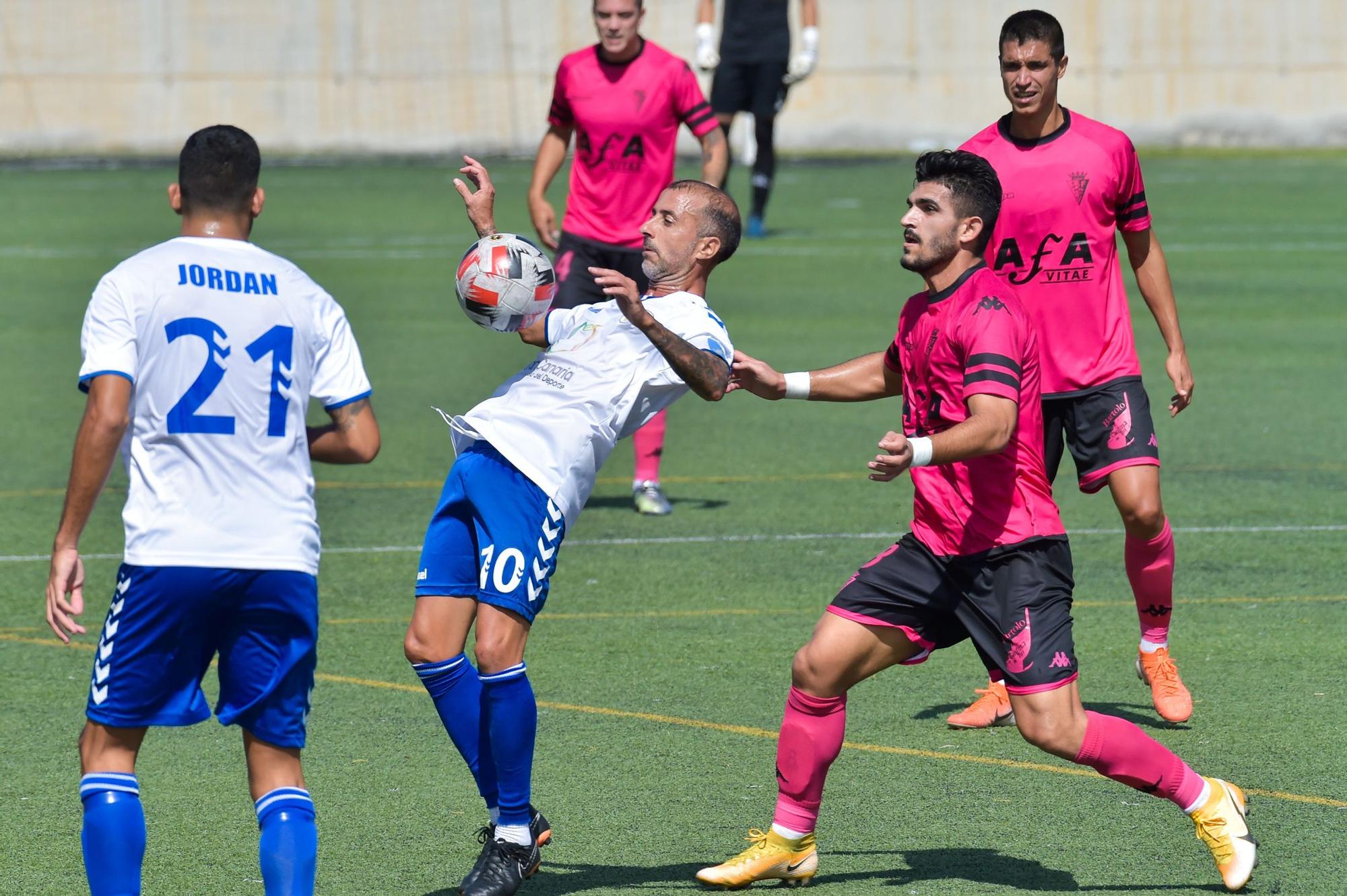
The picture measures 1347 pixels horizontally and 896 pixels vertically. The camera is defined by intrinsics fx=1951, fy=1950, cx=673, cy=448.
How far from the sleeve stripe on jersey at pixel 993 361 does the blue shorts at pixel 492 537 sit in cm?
119

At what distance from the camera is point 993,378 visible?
499cm

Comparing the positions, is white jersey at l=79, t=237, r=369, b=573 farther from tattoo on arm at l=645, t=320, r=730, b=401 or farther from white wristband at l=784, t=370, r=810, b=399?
white wristband at l=784, t=370, r=810, b=399

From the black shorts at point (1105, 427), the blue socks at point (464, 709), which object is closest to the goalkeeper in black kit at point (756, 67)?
the black shorts at point (1105, 427)

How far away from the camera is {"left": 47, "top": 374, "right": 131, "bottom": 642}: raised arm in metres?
4.23

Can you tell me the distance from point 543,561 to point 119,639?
4.13ft

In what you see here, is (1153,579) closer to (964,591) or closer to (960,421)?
(964,591)

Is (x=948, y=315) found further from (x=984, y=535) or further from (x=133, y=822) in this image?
(x=133, y=822)

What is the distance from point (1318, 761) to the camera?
6188 mm

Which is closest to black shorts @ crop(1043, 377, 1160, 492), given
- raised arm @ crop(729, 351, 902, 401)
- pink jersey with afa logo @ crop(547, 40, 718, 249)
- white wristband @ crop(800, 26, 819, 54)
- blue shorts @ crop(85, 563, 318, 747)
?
raised arm @ crop(729, 351, 902, 401)

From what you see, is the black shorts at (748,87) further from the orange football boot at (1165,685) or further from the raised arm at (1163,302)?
the orange football boot at (1165,685)

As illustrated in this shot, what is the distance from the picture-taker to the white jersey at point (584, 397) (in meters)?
5.30

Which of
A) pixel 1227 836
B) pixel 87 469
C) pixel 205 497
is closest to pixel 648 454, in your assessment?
pixel 1227 836

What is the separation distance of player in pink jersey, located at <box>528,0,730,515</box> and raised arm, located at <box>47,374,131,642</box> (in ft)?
19.0

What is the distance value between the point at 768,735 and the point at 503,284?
6.20 feet
